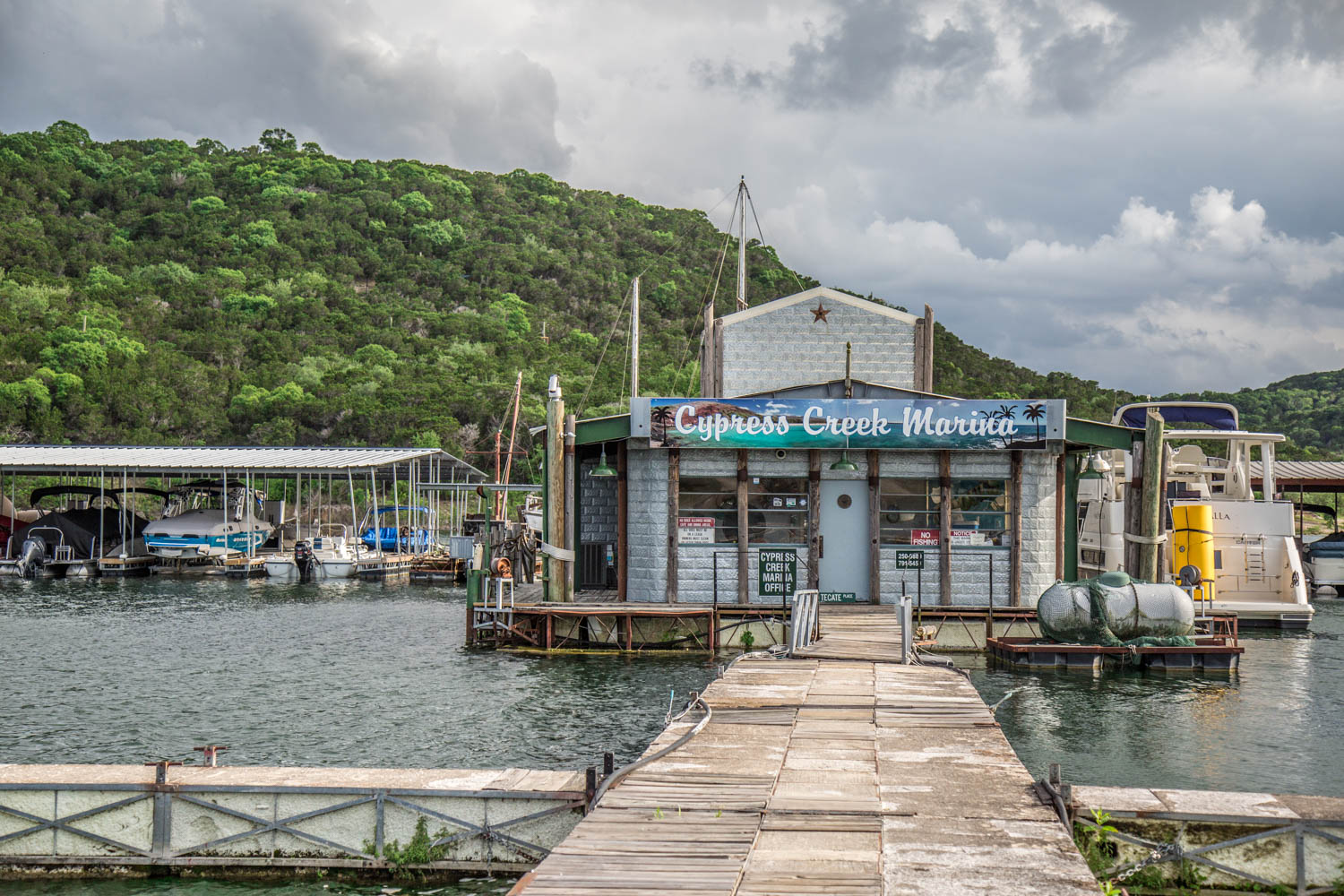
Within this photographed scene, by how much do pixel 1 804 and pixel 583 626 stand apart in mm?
12873

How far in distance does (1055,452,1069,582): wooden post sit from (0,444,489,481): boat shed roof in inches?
1048

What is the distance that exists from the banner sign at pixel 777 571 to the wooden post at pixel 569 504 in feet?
11.8

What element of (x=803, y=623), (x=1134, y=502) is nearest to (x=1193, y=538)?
(x=1134, y=502)

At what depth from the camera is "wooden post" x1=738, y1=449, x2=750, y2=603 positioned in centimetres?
2236

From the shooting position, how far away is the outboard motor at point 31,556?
148 ft

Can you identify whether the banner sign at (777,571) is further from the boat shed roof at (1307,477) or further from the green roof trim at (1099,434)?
the boat shed roof at (1307,477)

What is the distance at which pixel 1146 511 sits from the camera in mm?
21969

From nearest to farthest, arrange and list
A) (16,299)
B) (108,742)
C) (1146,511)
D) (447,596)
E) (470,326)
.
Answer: (108,742) < (1146,511) < (447,596) < (16,299) < (470,326)

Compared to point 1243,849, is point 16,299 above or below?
above

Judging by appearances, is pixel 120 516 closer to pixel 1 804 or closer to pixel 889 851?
pixel 1 804

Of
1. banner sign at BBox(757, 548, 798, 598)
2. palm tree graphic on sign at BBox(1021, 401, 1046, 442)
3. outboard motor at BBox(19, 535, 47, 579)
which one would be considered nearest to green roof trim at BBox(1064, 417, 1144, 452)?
palm tree graphic on sign at BBox(1021, 401, 1046, 442)

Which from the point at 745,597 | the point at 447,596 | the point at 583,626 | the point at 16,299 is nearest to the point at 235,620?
the point at 447,596

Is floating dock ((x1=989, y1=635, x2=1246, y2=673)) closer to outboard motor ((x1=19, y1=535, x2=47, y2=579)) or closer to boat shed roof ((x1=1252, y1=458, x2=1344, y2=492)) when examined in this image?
boat shed roof ((x1=1252, y1=458, x2=1344, y2=492))

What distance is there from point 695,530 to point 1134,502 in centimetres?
818
